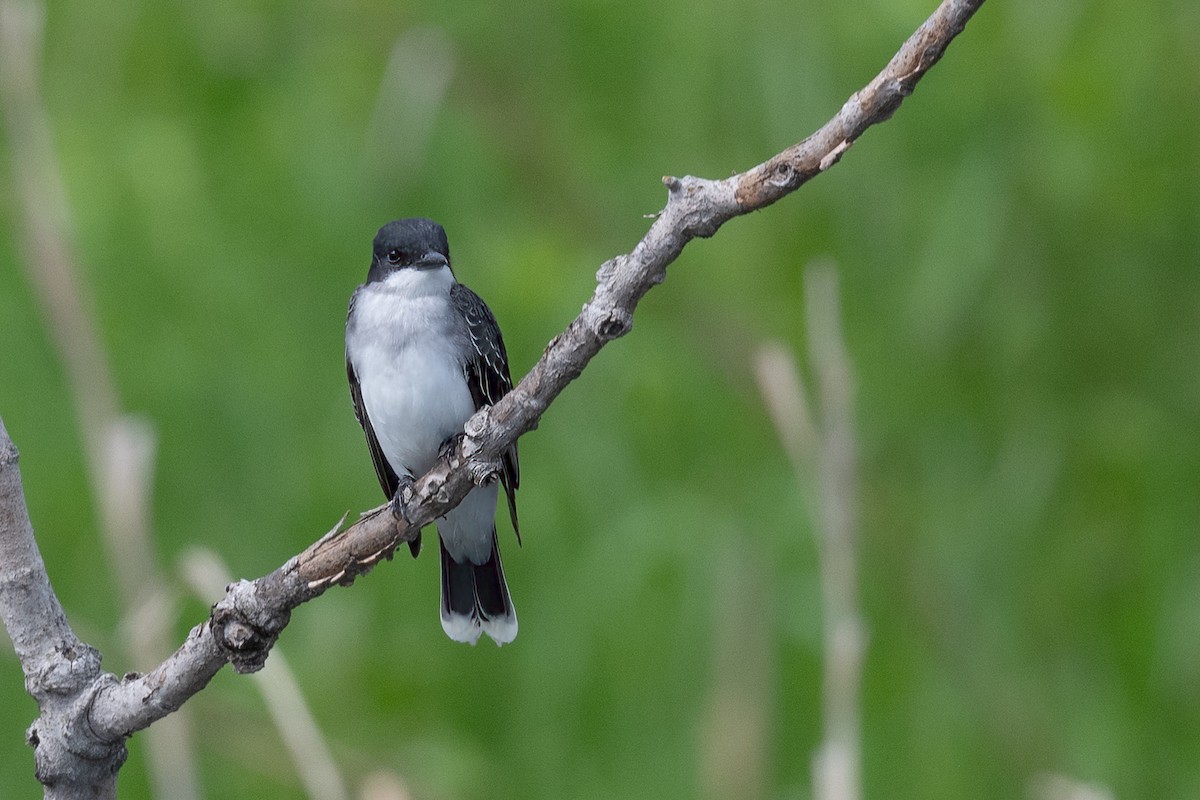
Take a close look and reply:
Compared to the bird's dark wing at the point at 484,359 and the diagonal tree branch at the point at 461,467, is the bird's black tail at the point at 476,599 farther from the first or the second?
the diagonal tree branch at the point at 461,467

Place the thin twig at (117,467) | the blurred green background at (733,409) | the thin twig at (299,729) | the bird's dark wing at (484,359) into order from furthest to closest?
the blurred green background at (733,409)
the bird's dark wing at (484,359)
the thin twig at (117,467)
the thin twig at (299,729)

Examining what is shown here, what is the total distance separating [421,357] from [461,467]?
199 centimetres

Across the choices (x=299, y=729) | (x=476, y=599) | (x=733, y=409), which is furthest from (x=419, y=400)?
(x=733, y=409)

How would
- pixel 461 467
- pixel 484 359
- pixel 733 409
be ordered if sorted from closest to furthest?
pixel 461 467 < pixel 484 359 < pixel 733 409

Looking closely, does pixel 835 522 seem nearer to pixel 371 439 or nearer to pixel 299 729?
pixel 299 729

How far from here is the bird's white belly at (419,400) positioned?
4.29 m

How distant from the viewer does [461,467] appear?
2359mm

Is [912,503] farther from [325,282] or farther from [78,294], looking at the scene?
[78,294]

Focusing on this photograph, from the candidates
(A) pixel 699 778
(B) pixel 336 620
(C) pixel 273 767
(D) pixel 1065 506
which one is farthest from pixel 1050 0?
(C) pixel 273 767

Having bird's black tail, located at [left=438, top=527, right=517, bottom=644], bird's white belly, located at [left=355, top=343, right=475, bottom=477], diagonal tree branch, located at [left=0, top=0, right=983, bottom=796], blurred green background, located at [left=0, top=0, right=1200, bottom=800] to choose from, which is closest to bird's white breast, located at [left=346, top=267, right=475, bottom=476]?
bird's white belly, located at [left=355, top=343, right=475, bottom=477]

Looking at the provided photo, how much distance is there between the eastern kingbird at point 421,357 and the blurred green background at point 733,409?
1169mm

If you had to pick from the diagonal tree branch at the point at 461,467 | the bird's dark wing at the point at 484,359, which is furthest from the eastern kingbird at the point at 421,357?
the diagonal tree branch at the point at 461,467

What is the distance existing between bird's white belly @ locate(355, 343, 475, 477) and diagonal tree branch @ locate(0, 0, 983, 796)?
1.77 metres

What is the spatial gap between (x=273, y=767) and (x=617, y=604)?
145cm
